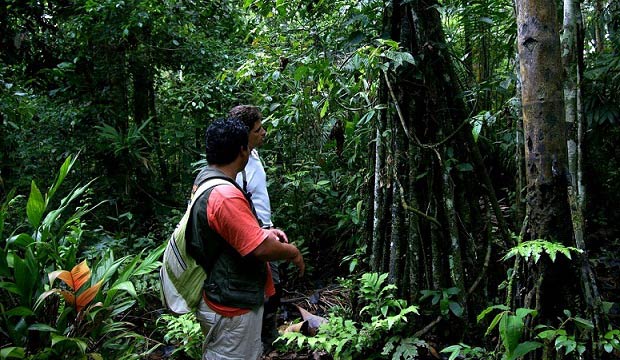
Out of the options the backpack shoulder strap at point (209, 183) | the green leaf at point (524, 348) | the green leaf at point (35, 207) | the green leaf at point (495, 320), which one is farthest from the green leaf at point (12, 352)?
the green leaf at point (524, 348)

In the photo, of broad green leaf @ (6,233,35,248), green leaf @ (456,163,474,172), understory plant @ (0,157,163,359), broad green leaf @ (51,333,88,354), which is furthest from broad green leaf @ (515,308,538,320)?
broad green leaf @ (6,233,35,248)

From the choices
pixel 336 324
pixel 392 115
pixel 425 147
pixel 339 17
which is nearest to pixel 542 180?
pixel 425 147

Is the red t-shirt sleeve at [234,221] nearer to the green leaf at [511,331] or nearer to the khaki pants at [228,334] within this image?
Result: the khaki pants at [228,334]

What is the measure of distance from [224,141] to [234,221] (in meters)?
0.43

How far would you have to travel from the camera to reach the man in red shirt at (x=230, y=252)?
2252mm

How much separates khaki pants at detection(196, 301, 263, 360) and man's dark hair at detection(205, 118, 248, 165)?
707 mm

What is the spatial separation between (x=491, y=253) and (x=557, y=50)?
162 centimetres

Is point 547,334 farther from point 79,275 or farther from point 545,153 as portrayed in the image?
point 79,275

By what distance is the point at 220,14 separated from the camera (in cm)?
672

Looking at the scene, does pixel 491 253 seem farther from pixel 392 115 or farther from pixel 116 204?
pixel 116 204

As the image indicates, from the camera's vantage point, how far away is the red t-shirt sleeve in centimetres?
223

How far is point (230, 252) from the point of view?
2369mm

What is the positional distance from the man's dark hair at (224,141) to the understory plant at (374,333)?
58.1 inches

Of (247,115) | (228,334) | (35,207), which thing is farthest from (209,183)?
(35,207)
